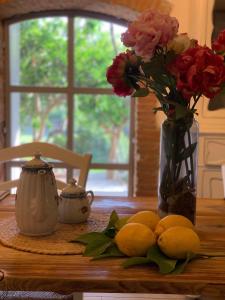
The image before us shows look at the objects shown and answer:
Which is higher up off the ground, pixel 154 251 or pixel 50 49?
pixel 50 49

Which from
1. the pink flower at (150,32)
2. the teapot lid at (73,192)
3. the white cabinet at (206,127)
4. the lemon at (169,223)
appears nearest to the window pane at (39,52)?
the white cabinet at (206,127)

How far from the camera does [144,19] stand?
107 cm

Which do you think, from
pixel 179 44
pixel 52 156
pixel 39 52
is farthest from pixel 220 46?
pixel 39 52

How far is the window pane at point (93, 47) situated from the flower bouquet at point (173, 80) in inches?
95.3

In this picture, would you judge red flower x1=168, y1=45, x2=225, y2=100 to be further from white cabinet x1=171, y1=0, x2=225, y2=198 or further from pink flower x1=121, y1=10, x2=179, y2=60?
white cabinet x1=171, y1=0, x2=225, y2=198

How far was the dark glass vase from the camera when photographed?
115 centimetres

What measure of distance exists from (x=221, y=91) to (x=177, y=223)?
0.35 m

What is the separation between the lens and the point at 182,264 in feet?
3.07

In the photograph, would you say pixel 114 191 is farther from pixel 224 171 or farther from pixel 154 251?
pixel 154 251

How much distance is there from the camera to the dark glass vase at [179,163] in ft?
3.78

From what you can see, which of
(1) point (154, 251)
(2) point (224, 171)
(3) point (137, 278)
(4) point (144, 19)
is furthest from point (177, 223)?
→ (2) point (224, 171)

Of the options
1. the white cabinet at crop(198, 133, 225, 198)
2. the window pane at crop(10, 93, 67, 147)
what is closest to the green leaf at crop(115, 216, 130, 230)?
the white cabinet at crop(198, 133, 225, 198)

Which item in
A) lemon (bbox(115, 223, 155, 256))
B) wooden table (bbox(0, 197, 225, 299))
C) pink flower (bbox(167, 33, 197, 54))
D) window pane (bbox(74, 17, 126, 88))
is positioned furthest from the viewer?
window pane (bbox(74, 17, 126, 88))

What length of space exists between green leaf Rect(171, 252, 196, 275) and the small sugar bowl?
364mm
